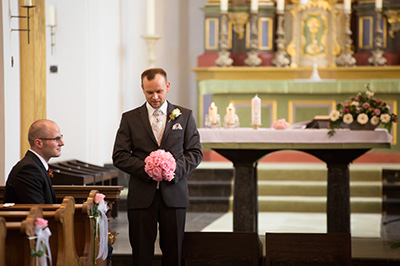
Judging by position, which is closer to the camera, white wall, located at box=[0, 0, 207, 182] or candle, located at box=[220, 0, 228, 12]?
white wall, located at box=[0, 0, 207, 182]

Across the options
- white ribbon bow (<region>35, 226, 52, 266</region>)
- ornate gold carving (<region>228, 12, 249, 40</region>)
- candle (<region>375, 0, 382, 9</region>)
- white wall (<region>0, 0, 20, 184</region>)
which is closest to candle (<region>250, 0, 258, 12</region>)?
ornate gold carving (<region>228, 12, 249, 40</region>)

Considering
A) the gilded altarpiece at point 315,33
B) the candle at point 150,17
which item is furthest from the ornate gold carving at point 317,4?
the candle at point 150,17

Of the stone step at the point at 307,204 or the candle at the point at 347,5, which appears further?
the candle at the point at 347,5

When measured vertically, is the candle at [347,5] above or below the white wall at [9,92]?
above

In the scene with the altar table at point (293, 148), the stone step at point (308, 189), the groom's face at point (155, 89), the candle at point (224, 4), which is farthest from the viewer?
the candle at point (224, 4)

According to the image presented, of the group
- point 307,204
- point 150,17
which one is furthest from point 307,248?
point 150,17

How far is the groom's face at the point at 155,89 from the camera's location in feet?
14.6

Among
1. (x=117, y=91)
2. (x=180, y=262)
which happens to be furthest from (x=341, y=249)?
(x=117, y=91)

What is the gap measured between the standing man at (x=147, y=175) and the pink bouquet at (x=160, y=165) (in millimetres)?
114

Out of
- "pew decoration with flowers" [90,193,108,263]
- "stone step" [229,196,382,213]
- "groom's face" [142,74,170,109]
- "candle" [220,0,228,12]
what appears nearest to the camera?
"pew decoration with flowers" [90,193,108,263]

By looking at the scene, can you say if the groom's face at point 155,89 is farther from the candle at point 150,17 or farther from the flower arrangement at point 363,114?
the candle at point 150,17

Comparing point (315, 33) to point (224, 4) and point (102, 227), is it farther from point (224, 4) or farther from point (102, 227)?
point (102, 227)

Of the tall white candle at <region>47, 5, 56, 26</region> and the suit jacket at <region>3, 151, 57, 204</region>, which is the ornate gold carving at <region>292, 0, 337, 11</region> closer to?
the tall white candle at <region>47, 5, 56, 26</region>

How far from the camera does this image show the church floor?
5.86 metres
